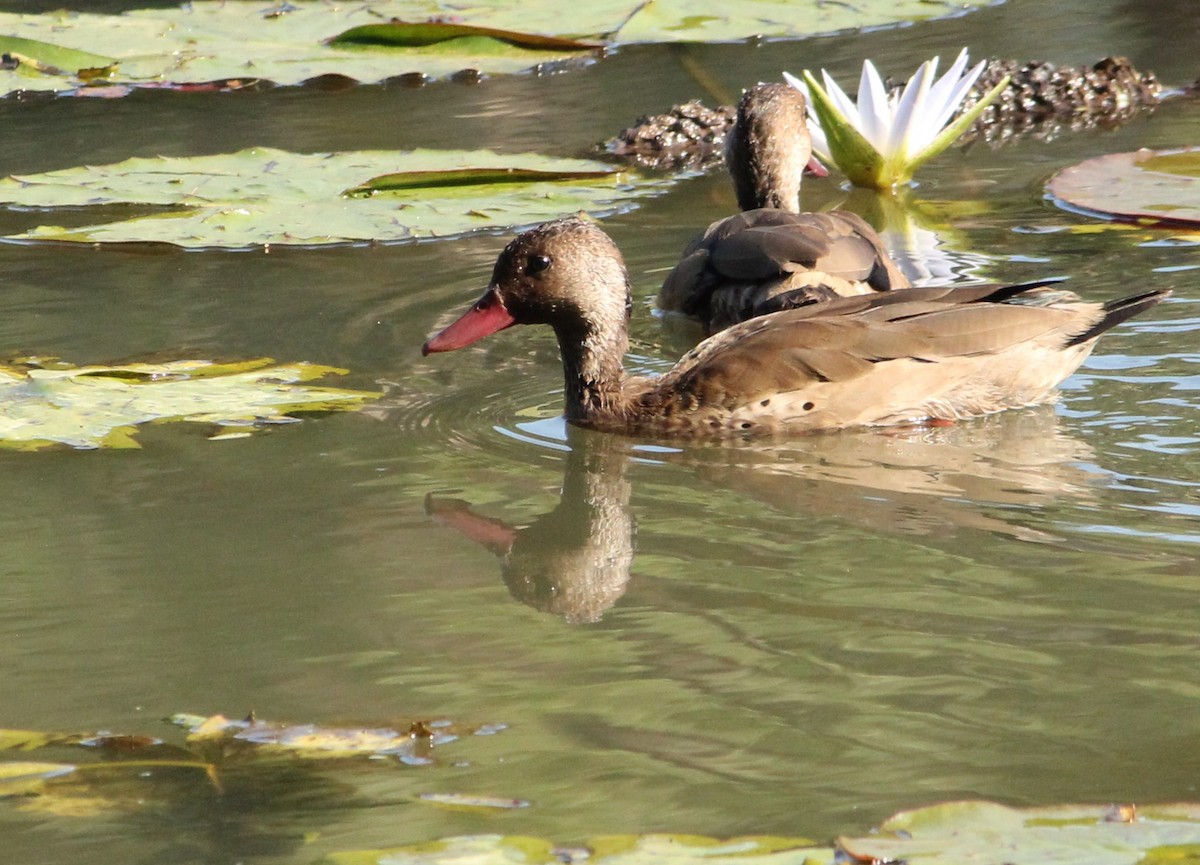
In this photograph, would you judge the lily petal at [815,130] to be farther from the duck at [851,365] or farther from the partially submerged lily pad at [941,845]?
the partially submerged lily pad at [941,845]

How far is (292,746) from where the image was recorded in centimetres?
338

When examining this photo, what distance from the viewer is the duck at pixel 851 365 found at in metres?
5.77

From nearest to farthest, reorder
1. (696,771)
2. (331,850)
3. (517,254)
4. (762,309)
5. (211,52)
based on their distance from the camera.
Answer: (331,850) < (696,771) < (517,254) < (762,309) < (211,52)

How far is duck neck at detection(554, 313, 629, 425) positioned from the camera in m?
6.03

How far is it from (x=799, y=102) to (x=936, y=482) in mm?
3818

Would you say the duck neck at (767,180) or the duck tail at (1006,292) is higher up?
the duck neck at (767,180)

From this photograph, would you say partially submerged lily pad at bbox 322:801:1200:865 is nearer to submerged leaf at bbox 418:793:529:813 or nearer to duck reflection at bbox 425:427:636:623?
submerged leaf at bbox 418:793:529:813

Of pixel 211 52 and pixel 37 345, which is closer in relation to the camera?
pixel 37 345

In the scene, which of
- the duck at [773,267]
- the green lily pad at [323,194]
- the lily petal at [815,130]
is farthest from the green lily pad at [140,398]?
the lily petal at [815,130]

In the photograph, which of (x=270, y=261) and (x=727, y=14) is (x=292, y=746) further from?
(x=727, y=14)

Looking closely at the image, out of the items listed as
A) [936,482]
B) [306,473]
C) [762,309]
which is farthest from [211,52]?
[936,482]

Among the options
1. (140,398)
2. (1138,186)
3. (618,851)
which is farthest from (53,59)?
(618,851)

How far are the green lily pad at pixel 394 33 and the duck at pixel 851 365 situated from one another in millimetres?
5437

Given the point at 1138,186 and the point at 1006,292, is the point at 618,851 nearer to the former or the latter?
the point at 1006,292
